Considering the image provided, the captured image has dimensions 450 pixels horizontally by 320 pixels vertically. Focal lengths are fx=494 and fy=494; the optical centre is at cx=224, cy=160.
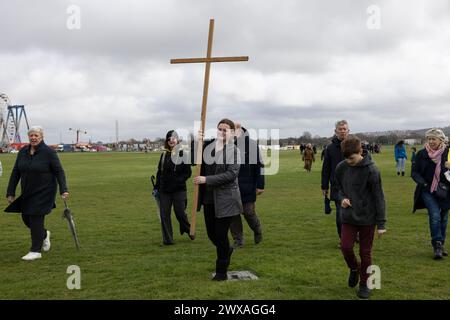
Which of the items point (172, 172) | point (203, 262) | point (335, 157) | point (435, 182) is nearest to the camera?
point (203, 262)

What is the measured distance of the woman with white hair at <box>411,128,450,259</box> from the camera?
768 centimetres

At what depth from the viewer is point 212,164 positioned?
21.5 ft

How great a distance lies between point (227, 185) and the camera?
643cm

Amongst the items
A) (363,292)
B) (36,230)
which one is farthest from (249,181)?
(36,230)

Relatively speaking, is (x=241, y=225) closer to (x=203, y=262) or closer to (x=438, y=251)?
(x=203, y=262)

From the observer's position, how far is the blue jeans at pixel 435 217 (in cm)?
762

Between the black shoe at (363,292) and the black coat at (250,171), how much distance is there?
3.36 metres

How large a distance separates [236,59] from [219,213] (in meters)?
2.20

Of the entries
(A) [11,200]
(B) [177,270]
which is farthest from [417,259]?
(A) [11,200]

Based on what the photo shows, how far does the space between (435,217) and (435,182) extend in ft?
1.81

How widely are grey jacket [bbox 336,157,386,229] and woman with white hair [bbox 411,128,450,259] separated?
7.47 feet

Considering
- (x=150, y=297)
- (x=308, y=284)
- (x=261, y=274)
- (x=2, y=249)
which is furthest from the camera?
(x=2, y=249)

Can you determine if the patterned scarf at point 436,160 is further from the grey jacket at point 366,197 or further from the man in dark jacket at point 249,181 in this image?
the man in dark jacket at point 249,181
